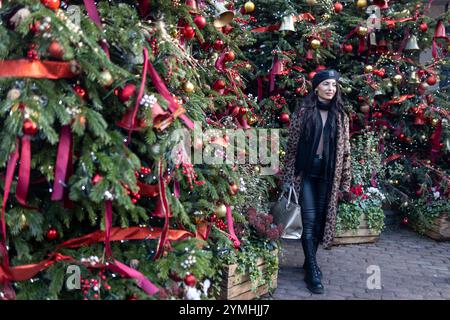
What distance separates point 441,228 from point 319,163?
293cm

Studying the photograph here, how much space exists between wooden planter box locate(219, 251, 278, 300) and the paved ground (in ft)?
1.16

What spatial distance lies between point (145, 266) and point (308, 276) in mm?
2040

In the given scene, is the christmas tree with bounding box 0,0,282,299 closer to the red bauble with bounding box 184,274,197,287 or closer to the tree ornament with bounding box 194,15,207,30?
the red bauble with bounding box 184,274,197,287

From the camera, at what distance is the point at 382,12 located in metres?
6.67

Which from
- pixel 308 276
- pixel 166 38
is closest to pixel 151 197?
pixel 166 38

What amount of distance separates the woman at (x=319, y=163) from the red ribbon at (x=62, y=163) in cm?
238

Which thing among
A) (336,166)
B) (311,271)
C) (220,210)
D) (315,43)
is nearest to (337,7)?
(315,43)

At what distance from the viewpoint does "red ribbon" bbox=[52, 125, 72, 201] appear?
288 centimetres

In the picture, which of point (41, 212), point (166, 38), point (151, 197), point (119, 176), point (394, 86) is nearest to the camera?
point (119, 176)

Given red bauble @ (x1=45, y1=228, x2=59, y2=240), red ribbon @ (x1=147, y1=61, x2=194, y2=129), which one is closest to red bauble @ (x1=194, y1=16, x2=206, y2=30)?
red ribbon @ (x1=147, y1=61, x2=194, y2=129)

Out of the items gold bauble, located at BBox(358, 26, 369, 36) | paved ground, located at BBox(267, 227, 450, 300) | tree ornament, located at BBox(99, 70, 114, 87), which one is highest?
gold bauble, located at BBox(358, 26, 369, 36)

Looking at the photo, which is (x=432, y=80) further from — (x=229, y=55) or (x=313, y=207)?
(x=229, y=55)

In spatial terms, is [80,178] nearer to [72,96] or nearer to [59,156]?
[59,156]

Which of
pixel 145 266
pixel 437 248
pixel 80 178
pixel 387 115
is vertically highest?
pixel 387 115
